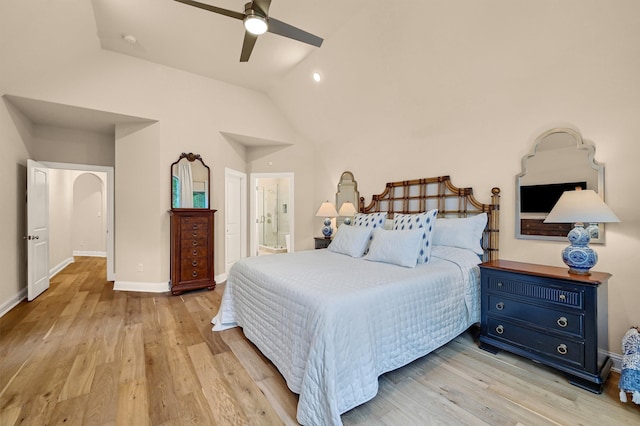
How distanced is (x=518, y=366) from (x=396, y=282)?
4.11 feet

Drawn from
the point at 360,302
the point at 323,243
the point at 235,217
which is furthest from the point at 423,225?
the point at 235,217

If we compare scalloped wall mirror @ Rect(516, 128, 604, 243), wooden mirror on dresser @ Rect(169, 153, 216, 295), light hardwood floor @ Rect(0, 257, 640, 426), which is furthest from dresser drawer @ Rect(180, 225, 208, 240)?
scalloped wall mirror @ Rect(516, 128, 604, 243)

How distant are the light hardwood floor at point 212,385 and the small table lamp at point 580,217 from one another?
866 millimetres

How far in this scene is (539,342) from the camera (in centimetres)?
211

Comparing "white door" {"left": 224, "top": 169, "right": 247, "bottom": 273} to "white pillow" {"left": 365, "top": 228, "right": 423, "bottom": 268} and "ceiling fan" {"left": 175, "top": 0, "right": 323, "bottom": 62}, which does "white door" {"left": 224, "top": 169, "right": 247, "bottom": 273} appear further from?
"white pillow" {"left": 365, "top": 228, "right": 423, "bottom": 268}

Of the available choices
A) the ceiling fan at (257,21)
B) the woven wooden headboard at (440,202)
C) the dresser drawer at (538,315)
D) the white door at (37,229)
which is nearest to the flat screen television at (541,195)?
the woven wooden headboard at (440,202)

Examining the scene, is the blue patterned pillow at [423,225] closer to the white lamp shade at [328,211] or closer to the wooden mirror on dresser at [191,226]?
the white lamp shade at [328,211]

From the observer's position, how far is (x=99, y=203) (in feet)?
23.8

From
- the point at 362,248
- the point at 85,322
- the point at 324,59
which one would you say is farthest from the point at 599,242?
the point at 85,322

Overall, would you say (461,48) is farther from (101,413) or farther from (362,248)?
(101,413)

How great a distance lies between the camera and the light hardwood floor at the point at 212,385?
1646mm

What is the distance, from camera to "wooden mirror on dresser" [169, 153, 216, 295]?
4.06 metres

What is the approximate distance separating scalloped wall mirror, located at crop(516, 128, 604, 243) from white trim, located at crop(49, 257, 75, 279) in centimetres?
728

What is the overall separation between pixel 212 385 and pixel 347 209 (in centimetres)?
318
